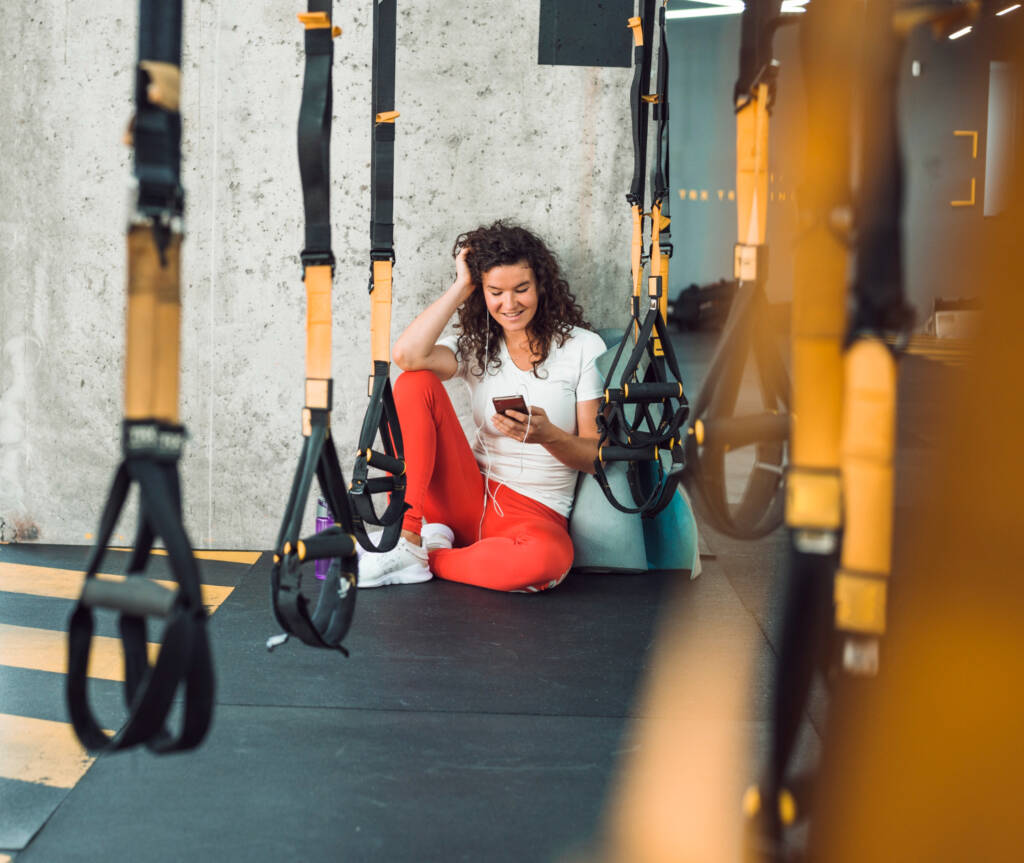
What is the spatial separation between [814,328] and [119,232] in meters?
3.49

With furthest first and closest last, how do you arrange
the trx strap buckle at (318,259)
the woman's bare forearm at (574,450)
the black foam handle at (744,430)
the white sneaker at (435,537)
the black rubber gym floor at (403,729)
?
the white sneaker at (435,537)
the woman's bare forearm at (574,450)
the black rubber gym floor at (403,729)
the trx strap buckle at (318,259)
the black foam handle at (744,430)

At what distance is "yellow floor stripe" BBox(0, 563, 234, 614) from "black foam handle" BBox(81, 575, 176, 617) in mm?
2308

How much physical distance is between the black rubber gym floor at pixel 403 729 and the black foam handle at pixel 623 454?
521mm

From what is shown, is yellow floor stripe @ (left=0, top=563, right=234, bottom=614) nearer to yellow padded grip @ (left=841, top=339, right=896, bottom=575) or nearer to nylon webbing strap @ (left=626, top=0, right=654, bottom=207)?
nylon webbing strap @ (left=626, top=0, right=654, bottom=207)

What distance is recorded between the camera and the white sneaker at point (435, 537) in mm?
3561

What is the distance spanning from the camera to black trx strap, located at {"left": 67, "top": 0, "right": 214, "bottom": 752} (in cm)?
87

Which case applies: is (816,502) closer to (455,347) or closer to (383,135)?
(383,135)

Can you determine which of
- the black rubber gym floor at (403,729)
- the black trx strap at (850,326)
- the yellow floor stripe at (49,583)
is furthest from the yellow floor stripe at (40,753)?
the black trx strap at (850,326)

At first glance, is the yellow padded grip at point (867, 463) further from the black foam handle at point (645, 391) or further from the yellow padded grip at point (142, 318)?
the black foam handle at point (645, 391)

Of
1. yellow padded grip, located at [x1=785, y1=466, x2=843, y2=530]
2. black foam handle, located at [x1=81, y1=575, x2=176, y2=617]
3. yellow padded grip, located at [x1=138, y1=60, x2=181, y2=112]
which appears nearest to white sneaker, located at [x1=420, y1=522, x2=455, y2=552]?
black foam handle, located at [x1=81, y1=575, x2=176, y2=617]

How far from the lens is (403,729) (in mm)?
2279

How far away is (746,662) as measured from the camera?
279 cm

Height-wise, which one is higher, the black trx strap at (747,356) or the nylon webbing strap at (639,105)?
the nylon webbing strap at (639,105)

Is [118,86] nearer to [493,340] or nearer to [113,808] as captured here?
[493,340]
